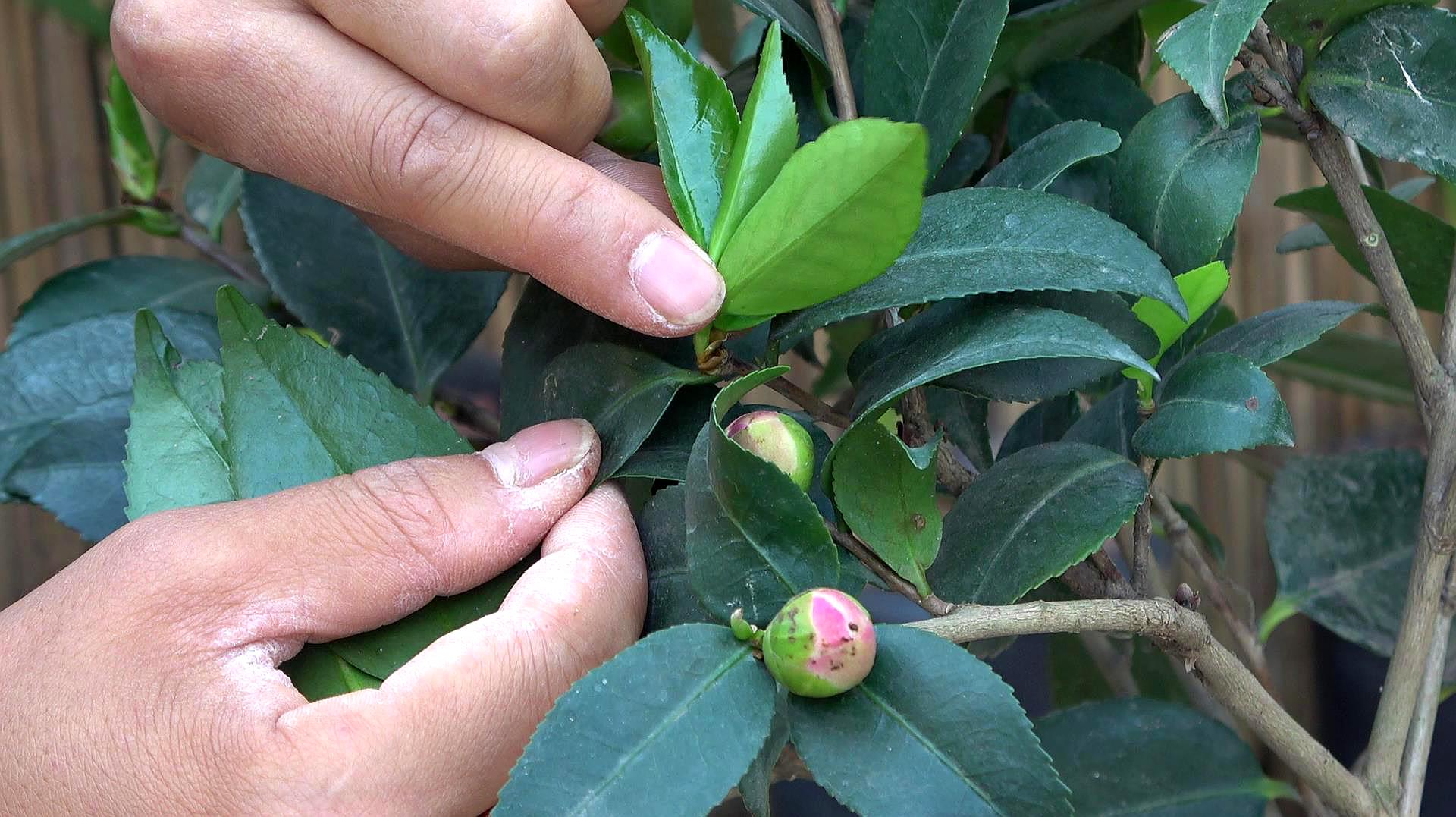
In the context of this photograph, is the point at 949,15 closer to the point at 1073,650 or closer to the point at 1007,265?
the point at 1007,265

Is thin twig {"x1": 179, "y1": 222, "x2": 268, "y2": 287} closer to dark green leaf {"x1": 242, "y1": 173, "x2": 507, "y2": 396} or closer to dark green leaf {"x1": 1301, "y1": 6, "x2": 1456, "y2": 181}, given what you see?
dark green leaf {"x1": 242, "y1": 173, "x2": 507, "y2": 396}

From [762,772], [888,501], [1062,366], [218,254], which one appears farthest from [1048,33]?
[218,254]

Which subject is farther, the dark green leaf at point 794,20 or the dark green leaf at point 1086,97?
the dark green leaf at point 1086,97

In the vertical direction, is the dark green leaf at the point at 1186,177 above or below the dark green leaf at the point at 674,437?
above

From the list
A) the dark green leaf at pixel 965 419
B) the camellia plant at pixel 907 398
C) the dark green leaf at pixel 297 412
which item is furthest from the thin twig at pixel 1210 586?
the dark green leaf at pixel 297 412

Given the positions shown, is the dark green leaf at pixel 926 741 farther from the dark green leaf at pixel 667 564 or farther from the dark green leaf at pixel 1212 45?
the dark green leaf at pixel 1212 45

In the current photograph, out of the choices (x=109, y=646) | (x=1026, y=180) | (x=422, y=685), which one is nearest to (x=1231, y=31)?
(x=1026, y=180)

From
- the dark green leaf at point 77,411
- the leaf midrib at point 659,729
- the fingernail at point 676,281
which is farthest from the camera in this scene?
the dark green leaf at point 77,411

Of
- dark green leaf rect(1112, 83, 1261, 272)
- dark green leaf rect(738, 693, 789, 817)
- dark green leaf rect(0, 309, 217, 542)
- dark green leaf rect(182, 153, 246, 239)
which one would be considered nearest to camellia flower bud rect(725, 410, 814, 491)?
dark green leaf rect(738, 693, 789, 817)
